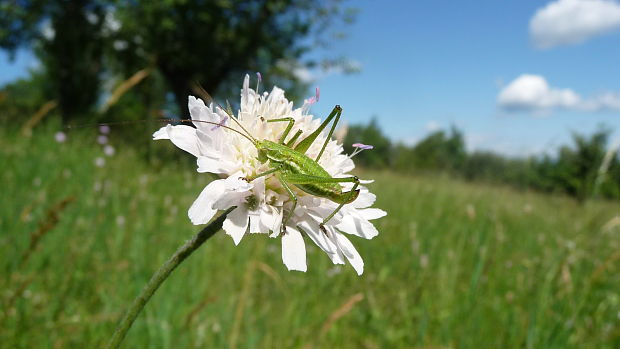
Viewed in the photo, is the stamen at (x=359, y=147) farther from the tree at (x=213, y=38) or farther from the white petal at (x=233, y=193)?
the tree at (x=213, y=38)

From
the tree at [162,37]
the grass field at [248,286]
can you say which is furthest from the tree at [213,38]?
the grass field at [248,286]

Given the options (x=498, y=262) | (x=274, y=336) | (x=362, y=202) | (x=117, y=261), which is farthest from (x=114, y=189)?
(x=498, y=262)

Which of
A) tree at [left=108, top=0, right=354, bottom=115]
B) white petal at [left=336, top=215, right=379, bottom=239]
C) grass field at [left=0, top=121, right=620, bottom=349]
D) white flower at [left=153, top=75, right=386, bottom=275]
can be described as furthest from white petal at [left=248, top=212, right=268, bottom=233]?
tree at [left=108, top=0, right=354, bottom=115]

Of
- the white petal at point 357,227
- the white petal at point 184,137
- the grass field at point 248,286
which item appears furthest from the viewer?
the grass field at point 248,286

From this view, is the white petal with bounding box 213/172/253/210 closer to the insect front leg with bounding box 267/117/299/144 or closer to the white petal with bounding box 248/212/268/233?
the white petal with bounding box 248/212/268/233

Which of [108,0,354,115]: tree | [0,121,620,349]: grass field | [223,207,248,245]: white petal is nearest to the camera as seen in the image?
[223,207,248,245]: white petal

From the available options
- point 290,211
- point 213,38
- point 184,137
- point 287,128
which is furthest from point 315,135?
point 213,38

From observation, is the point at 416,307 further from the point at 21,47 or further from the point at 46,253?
the point at 21,47
